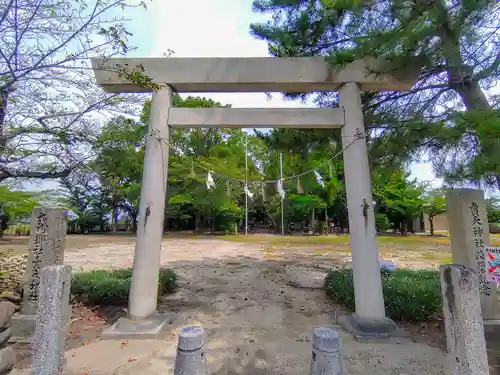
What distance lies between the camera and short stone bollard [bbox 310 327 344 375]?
2201 mm

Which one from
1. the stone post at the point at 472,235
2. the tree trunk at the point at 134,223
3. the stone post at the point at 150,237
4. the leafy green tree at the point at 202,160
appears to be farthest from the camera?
the tree trunk at the point at 134,223

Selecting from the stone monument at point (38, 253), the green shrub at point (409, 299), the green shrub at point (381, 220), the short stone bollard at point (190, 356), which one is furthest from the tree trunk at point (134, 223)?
the short stone bollard at point (190, 356)

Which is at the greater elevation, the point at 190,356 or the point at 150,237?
the point at 150,237

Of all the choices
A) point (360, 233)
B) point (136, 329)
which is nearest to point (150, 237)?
point (136, 329)

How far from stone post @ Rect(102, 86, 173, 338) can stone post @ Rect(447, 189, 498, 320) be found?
4.74 meters

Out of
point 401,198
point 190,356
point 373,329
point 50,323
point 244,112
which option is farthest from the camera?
point 401,198

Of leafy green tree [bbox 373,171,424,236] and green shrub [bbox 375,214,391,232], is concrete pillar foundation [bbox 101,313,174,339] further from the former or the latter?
green shrub [bbox 375,214,391,232]

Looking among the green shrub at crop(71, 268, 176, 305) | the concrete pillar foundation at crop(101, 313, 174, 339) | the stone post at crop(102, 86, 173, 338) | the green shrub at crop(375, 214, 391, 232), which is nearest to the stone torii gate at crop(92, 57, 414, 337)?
the stone post at crop(102, 86, 173, 338)

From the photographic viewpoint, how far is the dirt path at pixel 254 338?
10.7ft

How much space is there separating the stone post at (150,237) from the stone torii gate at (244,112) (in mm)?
15

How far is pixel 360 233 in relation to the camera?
4371 millimetres

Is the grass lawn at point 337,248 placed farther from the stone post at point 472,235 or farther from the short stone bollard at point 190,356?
the short stone bollard at point 190,356

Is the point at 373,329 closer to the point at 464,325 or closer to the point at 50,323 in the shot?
the point at 464,325

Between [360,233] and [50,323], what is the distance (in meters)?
3.98
